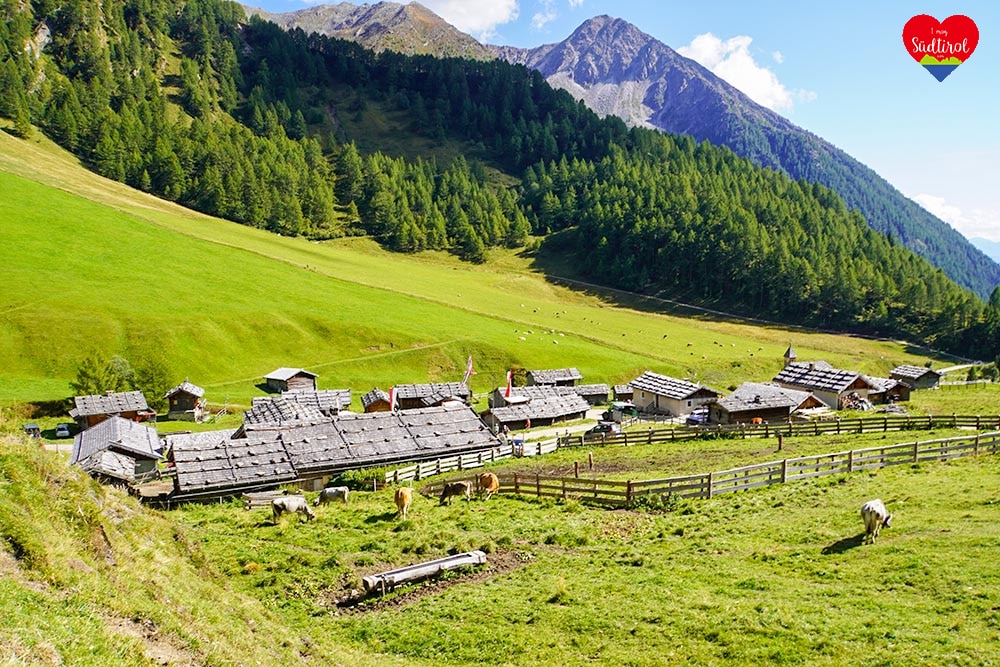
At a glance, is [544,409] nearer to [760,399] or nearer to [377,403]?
[377,403]

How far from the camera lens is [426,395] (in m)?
78.4

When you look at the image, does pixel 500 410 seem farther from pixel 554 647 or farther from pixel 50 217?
pixel 50 217

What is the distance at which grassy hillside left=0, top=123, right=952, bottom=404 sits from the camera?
82.3 meters

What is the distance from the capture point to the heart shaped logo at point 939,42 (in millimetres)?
30469

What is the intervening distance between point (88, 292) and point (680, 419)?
8120 centimetres

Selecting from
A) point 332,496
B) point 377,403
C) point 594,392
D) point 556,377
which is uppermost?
point 332,496

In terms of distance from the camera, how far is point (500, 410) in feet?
227

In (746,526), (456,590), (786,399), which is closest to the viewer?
(456,590)

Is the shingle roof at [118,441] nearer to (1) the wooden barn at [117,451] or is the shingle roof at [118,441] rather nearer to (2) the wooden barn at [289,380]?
(1) the wooden barn at [117,451]

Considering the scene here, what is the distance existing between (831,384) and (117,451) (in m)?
71.2

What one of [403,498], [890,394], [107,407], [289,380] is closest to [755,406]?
[890,394]

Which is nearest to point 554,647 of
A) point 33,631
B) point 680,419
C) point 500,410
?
point 33,631

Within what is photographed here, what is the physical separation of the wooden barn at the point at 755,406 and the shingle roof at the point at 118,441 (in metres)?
50.4

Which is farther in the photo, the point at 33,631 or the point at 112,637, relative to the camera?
the point at 112,637
